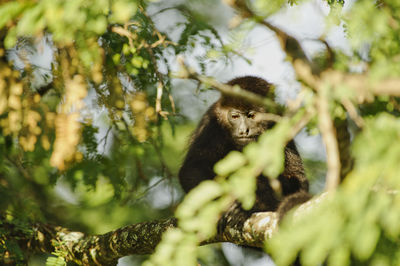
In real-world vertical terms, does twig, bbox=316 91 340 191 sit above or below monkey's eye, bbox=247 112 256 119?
above

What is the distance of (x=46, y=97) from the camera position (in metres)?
5.31

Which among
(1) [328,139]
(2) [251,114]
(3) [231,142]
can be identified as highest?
(1) [328,139]

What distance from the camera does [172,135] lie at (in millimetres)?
4516

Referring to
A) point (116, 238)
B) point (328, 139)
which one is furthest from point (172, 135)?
point (328, 139)

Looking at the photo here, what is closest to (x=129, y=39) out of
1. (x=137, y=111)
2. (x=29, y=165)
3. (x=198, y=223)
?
(x=137, y=111)

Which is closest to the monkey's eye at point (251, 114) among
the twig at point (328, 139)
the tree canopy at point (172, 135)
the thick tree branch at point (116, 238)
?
the tree canopy at point (172, 135)

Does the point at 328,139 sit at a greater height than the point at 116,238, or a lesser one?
greater

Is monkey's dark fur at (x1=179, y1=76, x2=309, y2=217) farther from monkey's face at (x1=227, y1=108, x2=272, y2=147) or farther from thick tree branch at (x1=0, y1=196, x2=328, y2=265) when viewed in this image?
thick tree branch at (x1=0, y1=196, x2=328, y2=265)

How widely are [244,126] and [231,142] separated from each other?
0.28 metres

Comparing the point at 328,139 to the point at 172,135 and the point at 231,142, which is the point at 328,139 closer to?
the point at 172,135

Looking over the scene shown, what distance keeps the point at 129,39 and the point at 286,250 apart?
106 inches

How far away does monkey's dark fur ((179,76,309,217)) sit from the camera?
5.31m

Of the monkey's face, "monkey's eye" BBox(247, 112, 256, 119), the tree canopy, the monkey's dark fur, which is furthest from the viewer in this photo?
"monkey's eye" BBox(247, 112, 256, 119)

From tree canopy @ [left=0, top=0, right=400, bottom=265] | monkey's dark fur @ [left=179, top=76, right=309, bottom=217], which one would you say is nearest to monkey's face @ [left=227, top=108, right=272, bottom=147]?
monkey's dark fur @ [left=179, top=76, right=309, bottom=217]
